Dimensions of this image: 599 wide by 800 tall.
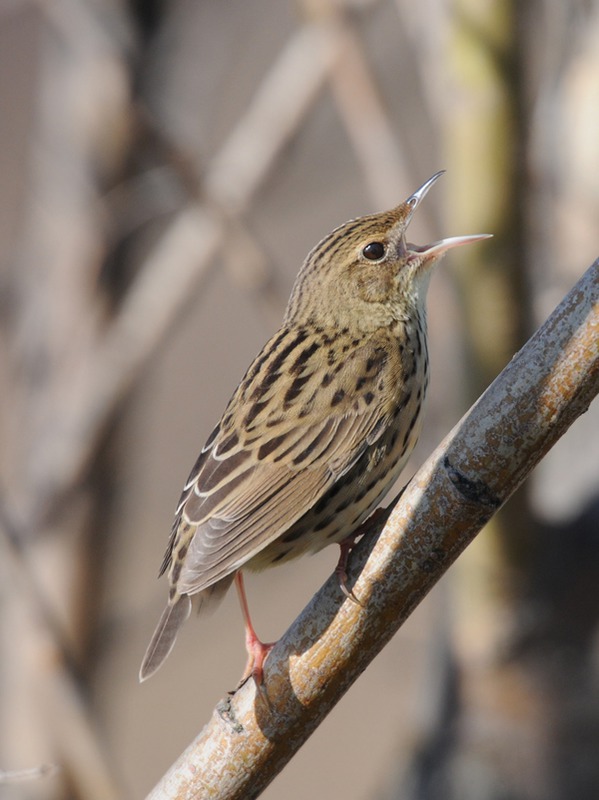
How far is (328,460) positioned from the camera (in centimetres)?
340

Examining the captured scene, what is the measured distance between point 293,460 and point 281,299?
81.0 inches

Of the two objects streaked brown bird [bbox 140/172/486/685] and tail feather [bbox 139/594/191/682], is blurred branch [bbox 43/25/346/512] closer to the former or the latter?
streaked brown bird [bbox 140/172/486/685]

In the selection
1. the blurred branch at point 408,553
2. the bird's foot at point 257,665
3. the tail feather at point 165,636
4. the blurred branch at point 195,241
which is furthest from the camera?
the blurred branch at point 195,241

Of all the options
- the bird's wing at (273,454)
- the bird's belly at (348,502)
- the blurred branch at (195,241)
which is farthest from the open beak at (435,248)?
the blurred branch at (195,241)

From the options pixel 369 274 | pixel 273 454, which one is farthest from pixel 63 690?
pixel 369 274

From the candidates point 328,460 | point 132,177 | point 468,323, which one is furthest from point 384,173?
point 328,460

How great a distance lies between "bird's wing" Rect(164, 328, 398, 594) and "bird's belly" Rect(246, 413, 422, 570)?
0.19ft

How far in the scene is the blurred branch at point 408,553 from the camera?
233 centimetres

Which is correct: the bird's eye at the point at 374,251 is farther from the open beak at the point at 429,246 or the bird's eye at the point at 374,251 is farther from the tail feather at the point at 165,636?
the tail feather at the point at 165,636

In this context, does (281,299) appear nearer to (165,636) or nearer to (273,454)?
(273,454)

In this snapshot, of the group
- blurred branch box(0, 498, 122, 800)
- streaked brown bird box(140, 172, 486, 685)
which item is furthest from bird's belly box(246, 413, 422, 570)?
blurred branch box(0, 498, 122, 800)

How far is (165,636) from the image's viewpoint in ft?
10.6

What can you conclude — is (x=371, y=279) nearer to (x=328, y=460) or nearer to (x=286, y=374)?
(x=286, y=374)

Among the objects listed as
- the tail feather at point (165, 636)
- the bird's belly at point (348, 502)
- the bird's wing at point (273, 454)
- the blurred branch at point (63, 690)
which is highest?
the bird's wing at point (273, 454)
